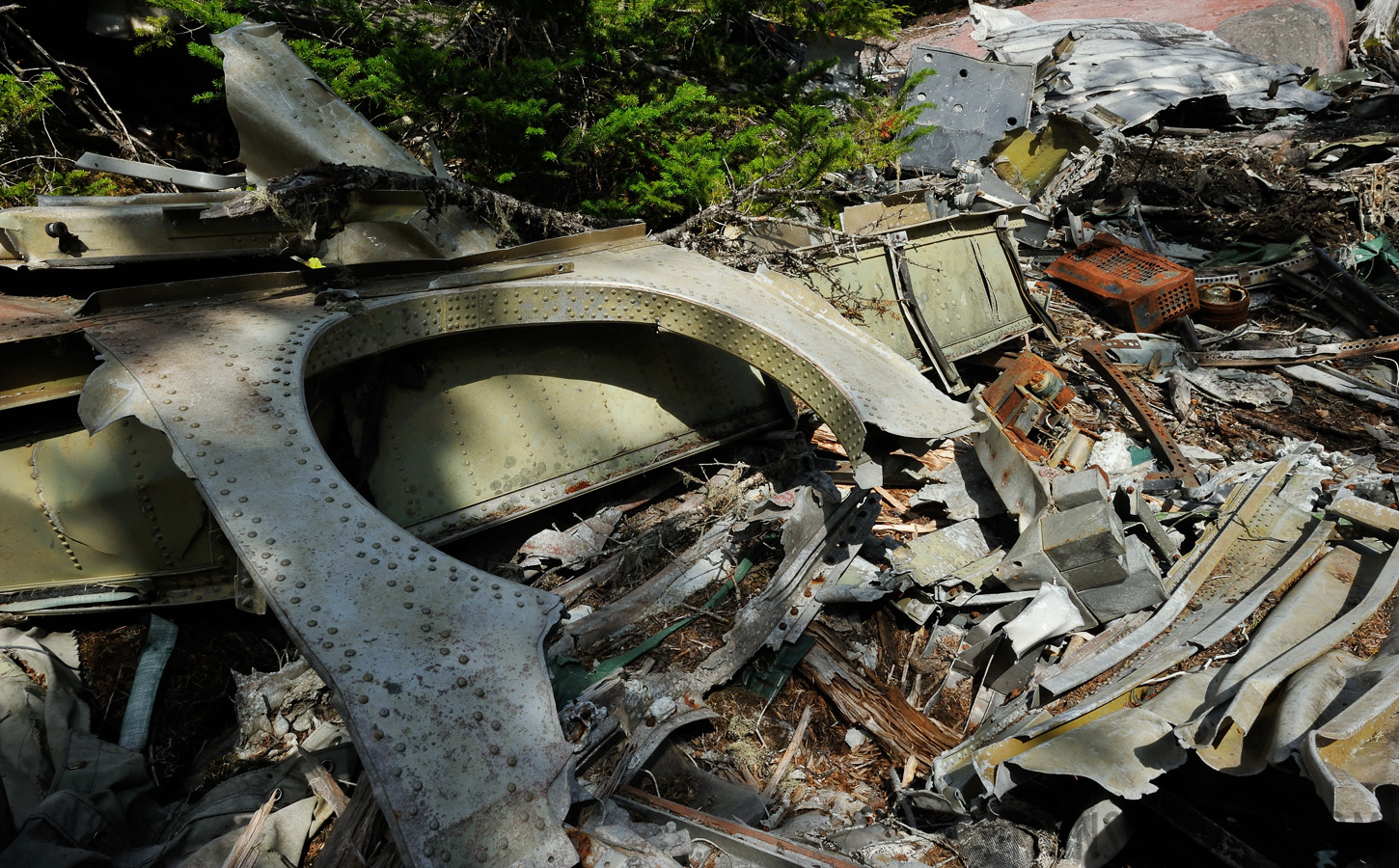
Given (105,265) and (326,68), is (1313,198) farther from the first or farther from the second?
(105,265)

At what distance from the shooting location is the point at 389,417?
4.35 m

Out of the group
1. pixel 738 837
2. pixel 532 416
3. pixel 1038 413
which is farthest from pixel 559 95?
pixel 738 837

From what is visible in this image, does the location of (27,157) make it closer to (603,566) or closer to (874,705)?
(603,566)

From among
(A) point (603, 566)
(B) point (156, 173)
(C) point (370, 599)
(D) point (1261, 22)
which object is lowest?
(A) point (603, 566)

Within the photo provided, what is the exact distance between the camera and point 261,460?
2584 millimetres

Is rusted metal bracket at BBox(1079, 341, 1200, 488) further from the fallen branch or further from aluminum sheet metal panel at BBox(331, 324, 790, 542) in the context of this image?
the fallen branch

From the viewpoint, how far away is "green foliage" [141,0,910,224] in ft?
20.2

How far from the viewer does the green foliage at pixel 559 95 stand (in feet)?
20.2

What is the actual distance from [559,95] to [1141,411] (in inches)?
236

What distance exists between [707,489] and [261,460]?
308 centimetres

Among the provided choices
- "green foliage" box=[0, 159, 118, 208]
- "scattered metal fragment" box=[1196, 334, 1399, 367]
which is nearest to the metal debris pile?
"scattered metal fragment" box=[1196, 334, 1399, 367]

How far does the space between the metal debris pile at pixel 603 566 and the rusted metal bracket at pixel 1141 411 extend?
9 cm

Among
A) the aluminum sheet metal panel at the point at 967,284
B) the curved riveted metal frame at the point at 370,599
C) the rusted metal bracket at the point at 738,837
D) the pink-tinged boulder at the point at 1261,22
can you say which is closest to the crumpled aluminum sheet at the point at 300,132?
the curved riveted metal frame at the point at 370,599

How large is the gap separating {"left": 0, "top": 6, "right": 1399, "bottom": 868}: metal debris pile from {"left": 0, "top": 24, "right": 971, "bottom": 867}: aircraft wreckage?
0.02 m
